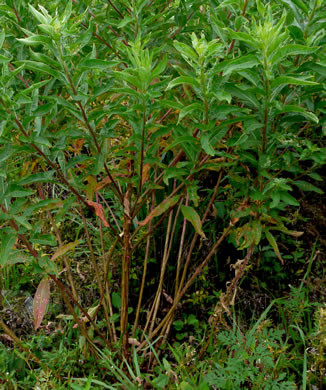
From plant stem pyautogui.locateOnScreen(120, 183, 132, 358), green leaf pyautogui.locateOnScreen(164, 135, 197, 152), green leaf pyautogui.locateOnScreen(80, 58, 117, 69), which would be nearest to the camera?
green leaf pyautogui.locateOnScreen(80, 58, 117, 69)

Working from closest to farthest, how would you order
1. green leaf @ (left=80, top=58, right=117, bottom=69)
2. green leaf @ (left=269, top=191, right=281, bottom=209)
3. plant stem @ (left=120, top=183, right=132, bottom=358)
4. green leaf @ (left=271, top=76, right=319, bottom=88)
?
green leaf @ (left=271, top=76, right=319, bottom=88) < green leaf @ (left=80, top=58, right=117, bottom=69) < green leaf @ (left=269, top=191, right=281, bottom=209) < plant stem @ (left=120, top=183, right=132, bottom=358)

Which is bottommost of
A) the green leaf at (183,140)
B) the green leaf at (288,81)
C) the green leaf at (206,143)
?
the green leaf at (183,140)

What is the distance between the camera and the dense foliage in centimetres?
153

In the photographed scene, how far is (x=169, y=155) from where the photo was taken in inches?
106

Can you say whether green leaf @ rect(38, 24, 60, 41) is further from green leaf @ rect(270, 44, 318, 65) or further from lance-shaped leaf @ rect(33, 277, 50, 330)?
lance-shaped leaf @ rect(33, 277, 50, 330)

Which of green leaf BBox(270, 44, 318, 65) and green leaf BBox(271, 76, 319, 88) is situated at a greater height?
green leaf BBox(270, 44, 318, 65)

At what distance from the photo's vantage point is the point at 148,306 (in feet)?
8.99

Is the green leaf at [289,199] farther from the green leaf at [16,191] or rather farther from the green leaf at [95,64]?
the green leaf at [16,191]

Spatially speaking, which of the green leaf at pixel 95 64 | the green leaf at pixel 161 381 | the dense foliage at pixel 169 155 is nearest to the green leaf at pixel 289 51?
the dense foliage at pixel 169 155

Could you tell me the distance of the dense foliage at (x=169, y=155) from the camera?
1.53 metres

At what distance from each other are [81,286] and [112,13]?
1624 mm

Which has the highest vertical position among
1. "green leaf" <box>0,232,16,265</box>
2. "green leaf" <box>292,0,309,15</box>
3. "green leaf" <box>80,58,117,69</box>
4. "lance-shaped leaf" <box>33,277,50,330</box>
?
"green leaf" <box>292,0,309,15</box>

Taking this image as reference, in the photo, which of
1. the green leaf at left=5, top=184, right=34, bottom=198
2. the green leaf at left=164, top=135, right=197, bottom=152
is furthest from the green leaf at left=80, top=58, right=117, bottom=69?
the green leaf at left=5, top=184, right=34, bottom=198

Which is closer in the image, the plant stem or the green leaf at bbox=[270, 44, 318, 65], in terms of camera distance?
the green leaf at bbox=[270, 44, 318, 65]
